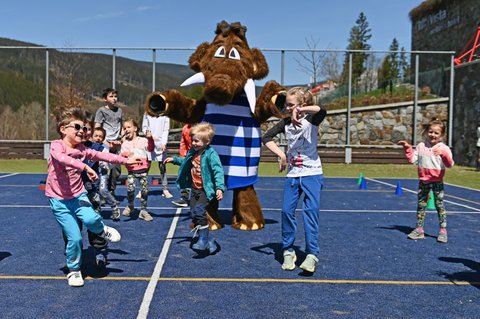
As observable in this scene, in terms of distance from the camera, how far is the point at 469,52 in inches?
739

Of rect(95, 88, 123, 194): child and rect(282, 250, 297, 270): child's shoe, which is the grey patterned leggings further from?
rect(95, 88, 123, 194): child

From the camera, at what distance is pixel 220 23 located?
6.68m

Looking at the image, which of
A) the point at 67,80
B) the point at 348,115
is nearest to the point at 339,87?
the point at 348,115

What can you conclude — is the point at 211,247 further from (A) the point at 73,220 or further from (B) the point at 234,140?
(B) the point at 234,140

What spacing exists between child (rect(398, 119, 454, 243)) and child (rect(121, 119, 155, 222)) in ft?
12.0

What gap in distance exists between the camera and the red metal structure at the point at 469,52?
18.1m

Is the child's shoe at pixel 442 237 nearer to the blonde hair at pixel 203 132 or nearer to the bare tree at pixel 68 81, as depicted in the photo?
the blonde hair at pixel 203 132

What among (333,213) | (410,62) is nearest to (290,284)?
(333,213)

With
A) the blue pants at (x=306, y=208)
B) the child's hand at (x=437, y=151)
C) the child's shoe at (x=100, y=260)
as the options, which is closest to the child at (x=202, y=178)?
the blue pants at (x=306, y=208)

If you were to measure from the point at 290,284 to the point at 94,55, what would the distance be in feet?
57.0

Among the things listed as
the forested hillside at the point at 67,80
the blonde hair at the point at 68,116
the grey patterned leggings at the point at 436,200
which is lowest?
the grey patterned leggings at the point at 436,200

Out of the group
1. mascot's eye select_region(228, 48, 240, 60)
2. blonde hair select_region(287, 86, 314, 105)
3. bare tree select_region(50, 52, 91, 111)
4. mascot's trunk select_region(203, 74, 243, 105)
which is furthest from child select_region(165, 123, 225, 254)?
bare tree select_region(50, 52, 91, 111)

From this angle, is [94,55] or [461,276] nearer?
[461,276]

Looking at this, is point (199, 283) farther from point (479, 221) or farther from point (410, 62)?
point (410, 62)
